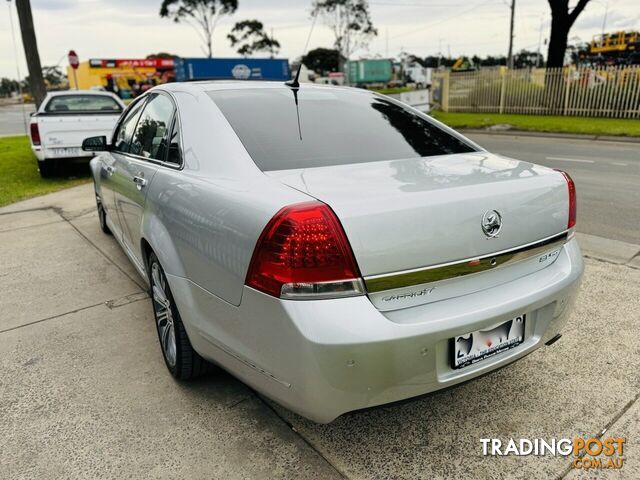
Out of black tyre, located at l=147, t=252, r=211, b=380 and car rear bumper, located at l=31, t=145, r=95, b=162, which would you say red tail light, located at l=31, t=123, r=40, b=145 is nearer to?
car rear bumper, located at l=31, t=145, r=95, b=162

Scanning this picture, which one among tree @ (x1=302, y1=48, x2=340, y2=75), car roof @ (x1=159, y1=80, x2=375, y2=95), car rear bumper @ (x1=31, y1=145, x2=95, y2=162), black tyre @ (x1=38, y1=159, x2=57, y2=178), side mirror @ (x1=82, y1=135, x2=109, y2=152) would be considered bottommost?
black tyre @ (x1=38, y1=159, x2=57, y2=178)

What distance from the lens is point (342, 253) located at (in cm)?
173

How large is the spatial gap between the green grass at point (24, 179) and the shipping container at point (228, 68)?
19431 mm

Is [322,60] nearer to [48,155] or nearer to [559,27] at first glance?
[559,27]

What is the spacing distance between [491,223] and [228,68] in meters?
33.9

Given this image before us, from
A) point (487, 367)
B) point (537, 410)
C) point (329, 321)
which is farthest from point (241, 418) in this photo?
point (537, 410)

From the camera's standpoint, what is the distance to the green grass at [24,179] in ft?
28.0

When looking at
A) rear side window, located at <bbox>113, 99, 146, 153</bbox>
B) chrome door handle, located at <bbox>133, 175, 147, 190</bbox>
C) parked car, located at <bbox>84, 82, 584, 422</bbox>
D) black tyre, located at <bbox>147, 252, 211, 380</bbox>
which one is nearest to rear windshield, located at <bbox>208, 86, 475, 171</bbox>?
parked car, located at <bbox>84, 82, 584, 422</bbox>

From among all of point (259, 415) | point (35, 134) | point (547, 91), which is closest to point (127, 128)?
point (259, 415)

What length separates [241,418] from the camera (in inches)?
95.1

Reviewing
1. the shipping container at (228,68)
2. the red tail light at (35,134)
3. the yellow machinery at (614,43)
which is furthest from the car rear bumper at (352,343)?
the yellow machinery at (614,43)

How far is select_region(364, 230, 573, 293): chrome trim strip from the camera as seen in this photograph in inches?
69.7

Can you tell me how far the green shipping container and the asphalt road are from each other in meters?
45.1

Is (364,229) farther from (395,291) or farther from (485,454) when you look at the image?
(485,454)
